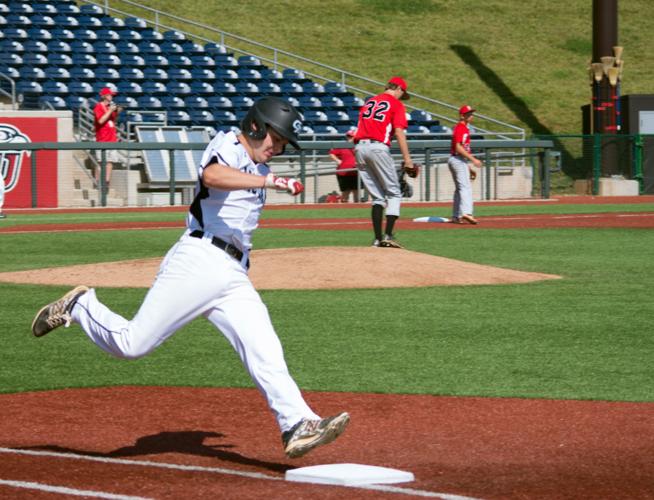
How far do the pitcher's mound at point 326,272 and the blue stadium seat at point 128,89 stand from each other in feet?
60.5

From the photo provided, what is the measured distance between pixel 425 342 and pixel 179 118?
75.3ft

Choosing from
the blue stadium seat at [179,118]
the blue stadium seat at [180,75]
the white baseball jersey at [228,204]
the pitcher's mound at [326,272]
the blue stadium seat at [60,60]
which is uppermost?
the blue stadium seat at [60,60]

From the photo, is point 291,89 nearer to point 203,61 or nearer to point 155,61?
point 203,61

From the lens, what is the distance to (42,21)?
3469 centimetres

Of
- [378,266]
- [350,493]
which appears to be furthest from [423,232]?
[350,493]

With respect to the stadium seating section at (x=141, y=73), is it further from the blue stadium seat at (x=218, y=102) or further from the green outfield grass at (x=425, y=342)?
the green outfield grass at (x=425, y=342)

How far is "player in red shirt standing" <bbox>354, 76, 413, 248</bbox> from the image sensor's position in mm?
15672

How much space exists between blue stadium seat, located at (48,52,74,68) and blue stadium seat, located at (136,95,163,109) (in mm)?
2041

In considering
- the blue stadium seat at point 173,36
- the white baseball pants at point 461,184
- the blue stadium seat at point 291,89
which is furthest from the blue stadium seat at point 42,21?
the white baseball pants at point 461,184

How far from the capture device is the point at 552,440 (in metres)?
6.55

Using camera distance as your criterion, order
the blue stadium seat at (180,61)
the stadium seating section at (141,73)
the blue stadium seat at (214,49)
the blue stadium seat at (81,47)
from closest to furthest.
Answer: the stadium seating section at (141,73), the blue stadium seat at (81,47), the blue stadium seat at (180,61), the blue stadium seat at (214,49)

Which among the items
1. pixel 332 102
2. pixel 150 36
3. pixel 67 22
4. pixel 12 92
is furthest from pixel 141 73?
pixel 332 102

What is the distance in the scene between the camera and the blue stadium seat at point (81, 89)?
3147 cm

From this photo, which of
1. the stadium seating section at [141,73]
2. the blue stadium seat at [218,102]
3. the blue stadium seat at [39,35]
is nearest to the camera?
the stadium seating section at [141,73]
